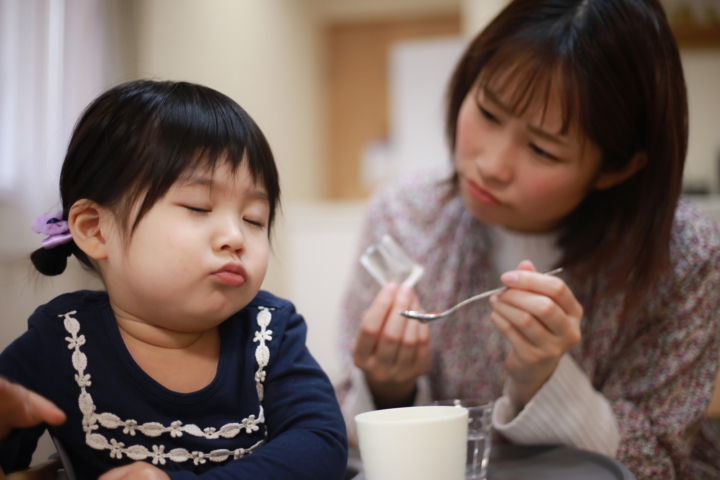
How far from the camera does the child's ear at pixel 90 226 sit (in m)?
0.45

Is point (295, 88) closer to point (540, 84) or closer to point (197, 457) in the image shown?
point (540, 84)

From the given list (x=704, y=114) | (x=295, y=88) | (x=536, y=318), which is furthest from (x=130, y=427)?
(x=704, y=114)

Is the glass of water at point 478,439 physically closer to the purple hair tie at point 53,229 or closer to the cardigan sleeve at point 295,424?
the cardigan sleeve at point 295,424

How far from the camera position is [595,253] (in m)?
0.86

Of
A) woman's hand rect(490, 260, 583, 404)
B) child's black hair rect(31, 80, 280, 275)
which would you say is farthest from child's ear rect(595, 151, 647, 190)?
child's black hair rect(31, 80, 280, 275)

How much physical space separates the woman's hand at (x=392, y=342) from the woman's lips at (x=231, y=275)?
32cm

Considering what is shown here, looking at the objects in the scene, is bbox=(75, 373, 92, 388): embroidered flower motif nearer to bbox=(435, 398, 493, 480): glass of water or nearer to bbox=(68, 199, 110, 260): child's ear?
bbox=(68, 199, 110, 260): child's ear

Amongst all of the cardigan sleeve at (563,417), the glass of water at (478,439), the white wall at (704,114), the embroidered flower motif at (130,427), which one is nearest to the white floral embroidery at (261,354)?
the embroidered flower motif at (130,427)

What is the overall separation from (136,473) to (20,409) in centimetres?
9

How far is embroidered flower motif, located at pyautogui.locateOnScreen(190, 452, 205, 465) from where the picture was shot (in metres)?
0.45

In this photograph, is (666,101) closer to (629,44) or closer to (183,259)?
(629,44)

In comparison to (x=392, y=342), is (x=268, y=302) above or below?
above

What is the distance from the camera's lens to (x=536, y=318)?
0.66 m

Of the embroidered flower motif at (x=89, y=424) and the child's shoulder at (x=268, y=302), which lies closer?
the embroidered flower motif at (x=89, y=424)
